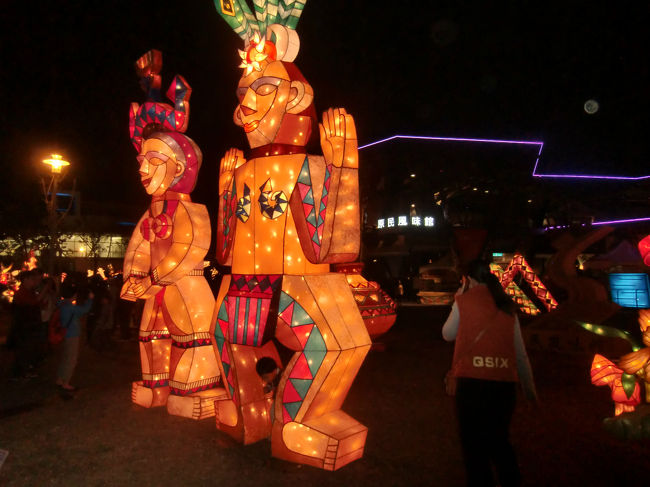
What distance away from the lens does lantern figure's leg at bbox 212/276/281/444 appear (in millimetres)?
3588

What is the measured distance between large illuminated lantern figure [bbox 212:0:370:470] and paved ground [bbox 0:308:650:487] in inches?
9.6

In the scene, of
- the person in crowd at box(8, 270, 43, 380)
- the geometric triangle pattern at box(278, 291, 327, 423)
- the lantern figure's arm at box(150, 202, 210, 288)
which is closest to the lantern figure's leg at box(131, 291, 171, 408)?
the lantern figure's arm at box(150, 202, 210, 288)

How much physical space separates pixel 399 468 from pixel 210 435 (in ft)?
5.48

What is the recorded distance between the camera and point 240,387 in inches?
141

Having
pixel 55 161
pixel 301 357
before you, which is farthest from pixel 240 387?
pixel 55 161

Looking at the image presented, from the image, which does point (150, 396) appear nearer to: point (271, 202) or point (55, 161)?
point (271, 202)

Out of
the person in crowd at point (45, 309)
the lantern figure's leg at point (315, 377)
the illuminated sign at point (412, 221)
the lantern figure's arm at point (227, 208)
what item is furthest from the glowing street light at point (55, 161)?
the illuminated sign at point (412, 221)

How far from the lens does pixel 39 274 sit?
22.4ft

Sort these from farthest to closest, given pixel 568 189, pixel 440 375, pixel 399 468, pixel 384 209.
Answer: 1. pixel 384 209
2. pixel 568 189
3. pixel 440 375
4. pixel 399 468

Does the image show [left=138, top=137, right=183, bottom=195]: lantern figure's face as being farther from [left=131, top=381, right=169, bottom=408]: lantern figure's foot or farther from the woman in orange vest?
the woman in orange vest

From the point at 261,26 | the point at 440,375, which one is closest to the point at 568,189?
the point at 440,375

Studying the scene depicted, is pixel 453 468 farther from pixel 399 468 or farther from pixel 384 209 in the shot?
pixel 384 209

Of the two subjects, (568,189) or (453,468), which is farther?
(568,189)

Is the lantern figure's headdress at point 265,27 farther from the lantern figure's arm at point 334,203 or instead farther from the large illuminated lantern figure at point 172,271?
the large illuminated lantern figure at point 172,271
